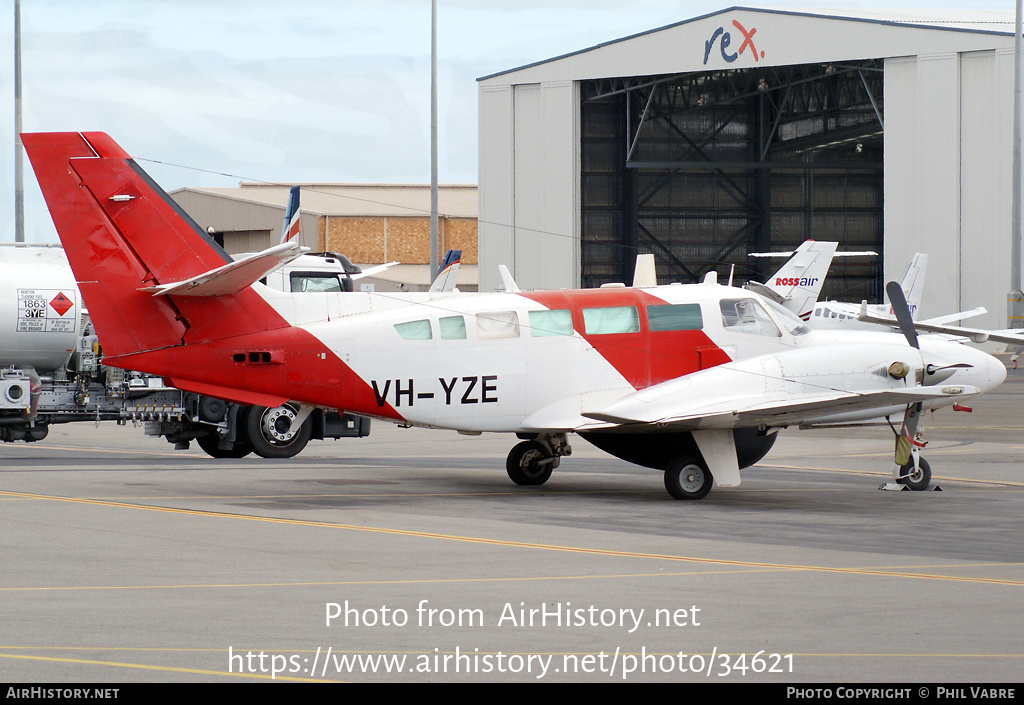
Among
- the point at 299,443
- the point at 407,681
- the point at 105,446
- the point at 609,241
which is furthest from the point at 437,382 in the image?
the point at 609,241

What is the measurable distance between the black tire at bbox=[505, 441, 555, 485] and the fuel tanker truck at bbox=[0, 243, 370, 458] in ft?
18.9

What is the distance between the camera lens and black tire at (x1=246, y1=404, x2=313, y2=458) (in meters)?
21.3

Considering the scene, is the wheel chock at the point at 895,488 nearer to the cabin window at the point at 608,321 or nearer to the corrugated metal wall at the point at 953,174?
the cabin window at the point at 608,321

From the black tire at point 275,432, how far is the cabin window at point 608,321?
6.75 m

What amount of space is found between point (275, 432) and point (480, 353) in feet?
21.7

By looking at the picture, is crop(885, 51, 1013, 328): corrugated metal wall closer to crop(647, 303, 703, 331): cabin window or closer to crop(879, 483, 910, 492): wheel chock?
crop(879, 483, 910, 492): wheel chock

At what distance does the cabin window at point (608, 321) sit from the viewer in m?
16.6

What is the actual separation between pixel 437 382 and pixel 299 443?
6519 millimetres

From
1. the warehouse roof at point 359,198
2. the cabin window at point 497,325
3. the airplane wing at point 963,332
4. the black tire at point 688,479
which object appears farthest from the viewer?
the warehouse roof at point 359,198

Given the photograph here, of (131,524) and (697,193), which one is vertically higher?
(697,193)

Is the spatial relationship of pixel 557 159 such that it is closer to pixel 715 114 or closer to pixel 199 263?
pixel 715 114

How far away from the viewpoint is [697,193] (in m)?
61.8

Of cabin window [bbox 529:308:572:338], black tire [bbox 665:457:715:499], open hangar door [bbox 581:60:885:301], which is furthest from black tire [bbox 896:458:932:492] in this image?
open hangar door [bbox 581:60:885:301]

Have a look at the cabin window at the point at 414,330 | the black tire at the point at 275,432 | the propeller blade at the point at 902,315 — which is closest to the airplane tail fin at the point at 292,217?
the black tire at the point at 275,432
